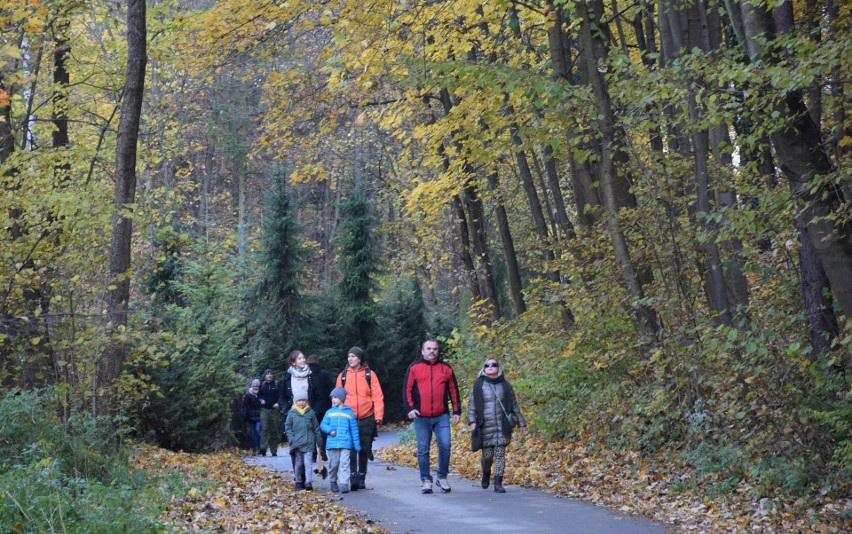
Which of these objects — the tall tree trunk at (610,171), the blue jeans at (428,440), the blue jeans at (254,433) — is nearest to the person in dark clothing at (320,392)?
the blue jeans at (428,440)

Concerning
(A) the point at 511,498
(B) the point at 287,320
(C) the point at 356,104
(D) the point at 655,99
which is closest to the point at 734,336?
(D) the point at 655,99

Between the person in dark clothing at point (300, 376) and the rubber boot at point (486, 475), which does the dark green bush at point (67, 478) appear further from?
the rubber boot at point (486, 475)

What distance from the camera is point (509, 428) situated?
12859 mm

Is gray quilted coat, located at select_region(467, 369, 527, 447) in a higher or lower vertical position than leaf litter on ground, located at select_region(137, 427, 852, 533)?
higher

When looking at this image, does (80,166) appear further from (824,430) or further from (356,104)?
(824,430)

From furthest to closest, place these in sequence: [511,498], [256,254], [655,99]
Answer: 1. [256,254]
2. [511,498]
3. [655,99]

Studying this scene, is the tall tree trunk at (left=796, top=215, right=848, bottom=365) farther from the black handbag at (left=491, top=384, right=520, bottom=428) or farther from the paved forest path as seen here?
the black handbag at (left=491, top=384, right=520, bottom=428)

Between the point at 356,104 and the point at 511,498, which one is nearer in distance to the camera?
the point at 511,498

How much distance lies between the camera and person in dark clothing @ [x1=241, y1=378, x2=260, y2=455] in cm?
2228

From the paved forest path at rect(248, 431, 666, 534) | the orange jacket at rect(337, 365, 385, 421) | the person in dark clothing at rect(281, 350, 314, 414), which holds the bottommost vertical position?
the paved forest path at rect(248, 431, 666, 534)

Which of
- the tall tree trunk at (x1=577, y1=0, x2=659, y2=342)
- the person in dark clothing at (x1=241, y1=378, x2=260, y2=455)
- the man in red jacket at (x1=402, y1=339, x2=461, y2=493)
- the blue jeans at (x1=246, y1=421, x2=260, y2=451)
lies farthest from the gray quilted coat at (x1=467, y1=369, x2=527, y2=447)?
the blue jeans at (x1=246, y1=421, x2=260, y2=451)

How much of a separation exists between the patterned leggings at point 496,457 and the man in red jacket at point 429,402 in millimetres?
513

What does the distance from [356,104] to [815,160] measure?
14318mm

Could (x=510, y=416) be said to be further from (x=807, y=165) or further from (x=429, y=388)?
(x=807, y=165)
